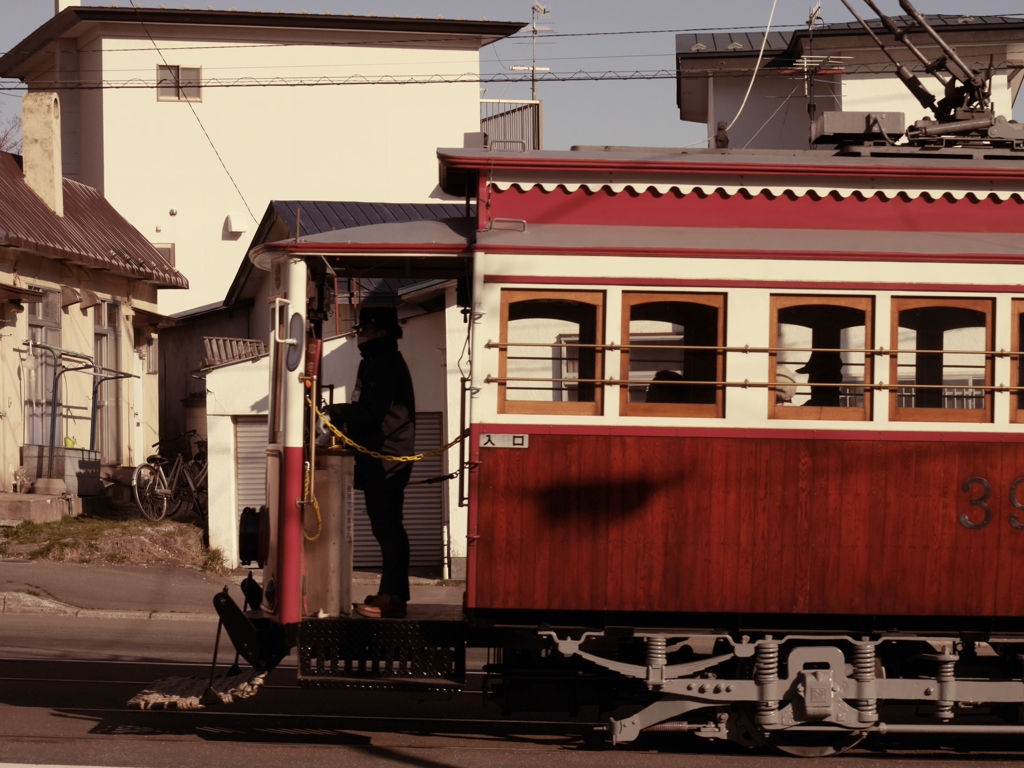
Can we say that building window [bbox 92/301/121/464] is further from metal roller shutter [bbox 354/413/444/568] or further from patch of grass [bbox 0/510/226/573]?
metal roller shutter [bbox 354/413/444/568]

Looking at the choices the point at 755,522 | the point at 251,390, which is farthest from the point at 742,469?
the point at 251,390

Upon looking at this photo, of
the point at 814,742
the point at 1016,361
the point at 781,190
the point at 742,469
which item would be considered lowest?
the point at 814,742

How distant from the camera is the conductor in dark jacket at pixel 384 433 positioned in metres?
7.62

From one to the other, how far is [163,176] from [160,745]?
98.1ft

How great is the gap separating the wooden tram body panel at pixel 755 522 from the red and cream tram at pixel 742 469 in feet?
0.04

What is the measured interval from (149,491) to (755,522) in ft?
46.2

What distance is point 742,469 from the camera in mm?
6707

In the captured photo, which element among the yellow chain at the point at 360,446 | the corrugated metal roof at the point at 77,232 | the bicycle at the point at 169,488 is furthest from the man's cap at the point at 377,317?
the corrugated metal roof at the point at 77,232

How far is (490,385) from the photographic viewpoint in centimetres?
676

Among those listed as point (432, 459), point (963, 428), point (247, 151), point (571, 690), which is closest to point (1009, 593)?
point (963, 428)

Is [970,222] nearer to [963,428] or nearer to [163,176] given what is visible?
[963,428]

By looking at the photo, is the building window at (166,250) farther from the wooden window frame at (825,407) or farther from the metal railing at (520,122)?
the wooden window frame at (825,407)

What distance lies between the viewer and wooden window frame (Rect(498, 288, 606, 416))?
6754 mm

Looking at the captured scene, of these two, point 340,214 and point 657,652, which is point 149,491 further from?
point 657,652
